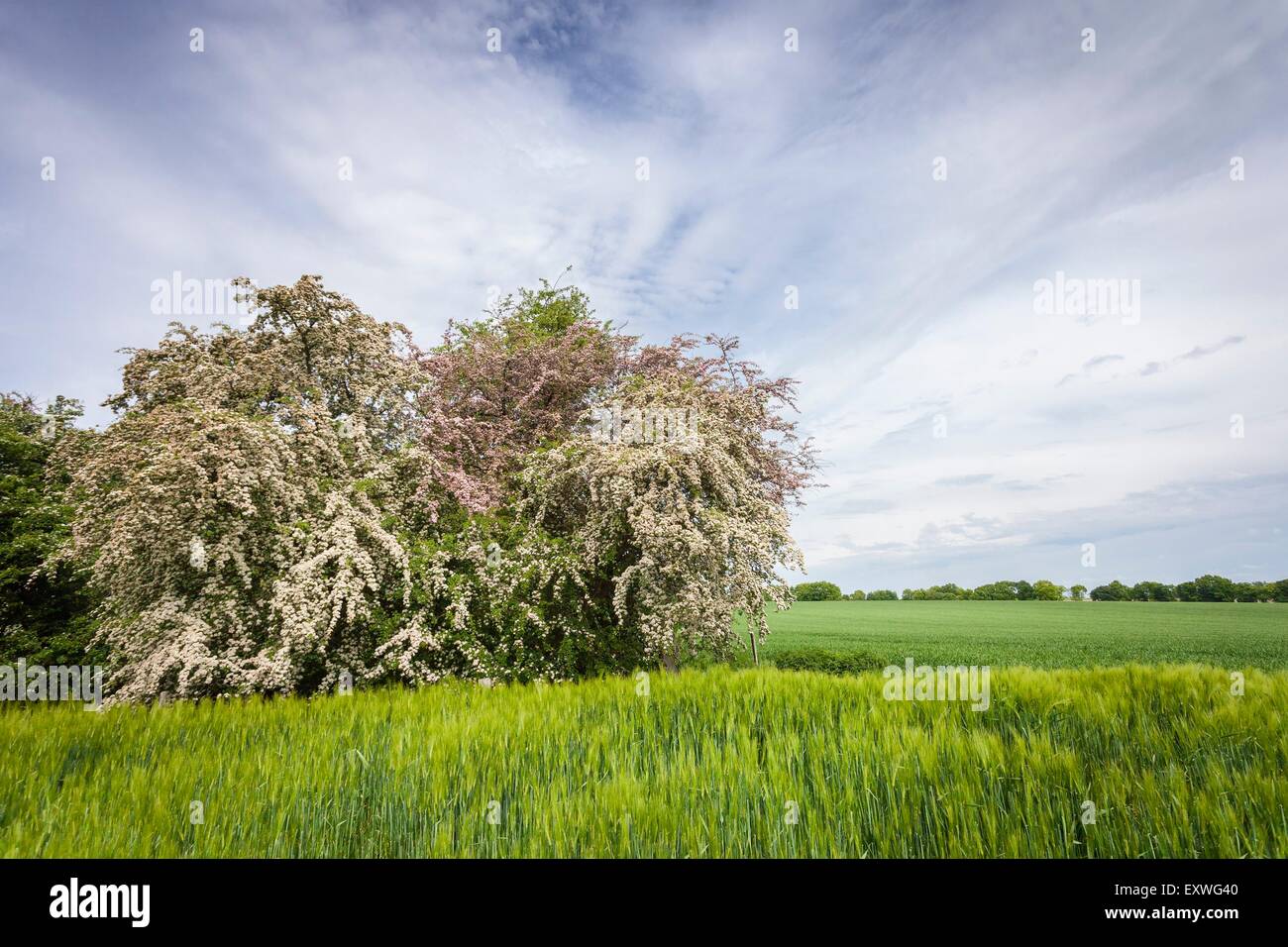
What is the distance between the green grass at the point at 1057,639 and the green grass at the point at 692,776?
32.3 ft

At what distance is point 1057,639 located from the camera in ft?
78.2

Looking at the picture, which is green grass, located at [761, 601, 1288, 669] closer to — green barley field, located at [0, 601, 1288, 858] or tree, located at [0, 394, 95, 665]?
green barley field, located at [0, 601, 1288, 858]

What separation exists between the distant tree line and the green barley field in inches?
2301

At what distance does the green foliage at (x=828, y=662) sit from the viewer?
496 inches

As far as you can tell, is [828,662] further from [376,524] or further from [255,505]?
[255,505]

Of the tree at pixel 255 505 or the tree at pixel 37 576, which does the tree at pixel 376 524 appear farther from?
the tree at pixel 37 576

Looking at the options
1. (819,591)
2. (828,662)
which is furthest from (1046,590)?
(828,662)

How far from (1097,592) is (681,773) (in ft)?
259

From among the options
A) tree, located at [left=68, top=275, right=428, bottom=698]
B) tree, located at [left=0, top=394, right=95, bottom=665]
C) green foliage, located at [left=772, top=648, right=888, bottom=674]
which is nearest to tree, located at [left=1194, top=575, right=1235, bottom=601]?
green foliage, located at [left=772, top=648, right=888, bottom=674]

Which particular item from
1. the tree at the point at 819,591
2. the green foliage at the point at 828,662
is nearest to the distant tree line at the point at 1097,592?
the tree at the point at 819,591

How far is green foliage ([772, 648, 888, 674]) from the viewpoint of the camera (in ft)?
41.3
